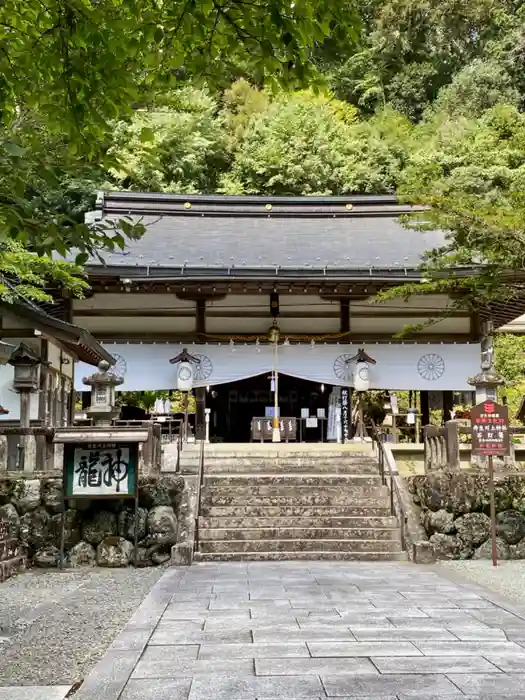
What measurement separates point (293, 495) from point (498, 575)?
3315mm

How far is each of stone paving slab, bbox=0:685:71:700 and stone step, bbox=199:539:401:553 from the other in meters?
5.33

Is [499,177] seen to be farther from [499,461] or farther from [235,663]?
[235,663]

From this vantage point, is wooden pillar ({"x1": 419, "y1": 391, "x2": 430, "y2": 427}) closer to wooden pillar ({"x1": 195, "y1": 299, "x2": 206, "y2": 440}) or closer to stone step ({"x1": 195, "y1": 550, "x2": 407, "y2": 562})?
wooden pillar ({"x1": 195, "y1": 299, "x2": 206, "y2": 440})

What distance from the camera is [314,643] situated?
15.1 feet

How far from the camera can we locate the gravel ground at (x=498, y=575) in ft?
22.5

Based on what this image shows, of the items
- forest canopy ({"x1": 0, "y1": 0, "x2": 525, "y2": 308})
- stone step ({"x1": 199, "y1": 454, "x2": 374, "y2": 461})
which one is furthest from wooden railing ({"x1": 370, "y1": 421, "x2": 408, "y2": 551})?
forest canopy ({"x1": 0, "y1": 0, "x2": 525, "y2": 308})

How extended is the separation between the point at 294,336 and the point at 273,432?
232 cm

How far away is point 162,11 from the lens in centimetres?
461

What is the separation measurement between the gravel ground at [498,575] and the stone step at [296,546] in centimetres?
89

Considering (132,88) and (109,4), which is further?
(109,4)

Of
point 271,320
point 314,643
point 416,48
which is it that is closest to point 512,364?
point 271,320

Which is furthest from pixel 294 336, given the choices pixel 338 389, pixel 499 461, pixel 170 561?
pixel 170 561

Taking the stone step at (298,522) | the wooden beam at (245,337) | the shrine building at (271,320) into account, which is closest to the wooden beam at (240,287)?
the shrine building at (271,320)

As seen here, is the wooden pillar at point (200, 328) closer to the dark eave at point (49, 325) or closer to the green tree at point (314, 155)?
the dark eave at point (49, 325)
